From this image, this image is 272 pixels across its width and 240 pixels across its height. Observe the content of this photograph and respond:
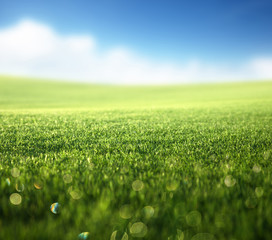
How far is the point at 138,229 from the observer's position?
172 centimetres

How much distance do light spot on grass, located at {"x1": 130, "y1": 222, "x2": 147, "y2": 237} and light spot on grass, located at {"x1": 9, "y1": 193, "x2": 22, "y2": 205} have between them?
1.49m

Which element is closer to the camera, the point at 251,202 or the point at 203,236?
the point at 203,236

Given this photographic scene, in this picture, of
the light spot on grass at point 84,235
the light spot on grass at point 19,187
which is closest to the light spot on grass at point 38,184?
the light spot on grass at point 19,187

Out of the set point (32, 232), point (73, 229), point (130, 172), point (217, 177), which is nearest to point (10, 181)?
point (32, 232)

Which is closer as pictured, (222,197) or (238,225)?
(238,225)

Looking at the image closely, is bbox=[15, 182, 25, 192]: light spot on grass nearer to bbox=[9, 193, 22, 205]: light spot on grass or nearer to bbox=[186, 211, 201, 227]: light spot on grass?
bbox=[9, 193, 22, 205]: light spot on grass

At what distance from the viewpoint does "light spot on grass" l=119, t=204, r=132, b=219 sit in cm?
191

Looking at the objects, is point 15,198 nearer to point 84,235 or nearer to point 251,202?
point 84,235

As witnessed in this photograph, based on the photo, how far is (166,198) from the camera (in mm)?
2221

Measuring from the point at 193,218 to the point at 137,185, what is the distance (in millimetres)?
920

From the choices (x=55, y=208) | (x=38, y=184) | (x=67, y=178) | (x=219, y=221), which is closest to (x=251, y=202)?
(x=219, y=221)

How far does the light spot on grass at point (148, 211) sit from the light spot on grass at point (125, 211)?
177mm

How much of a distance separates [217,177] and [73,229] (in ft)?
7.61

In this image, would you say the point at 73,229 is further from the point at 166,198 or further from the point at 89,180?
the point at 166,198
